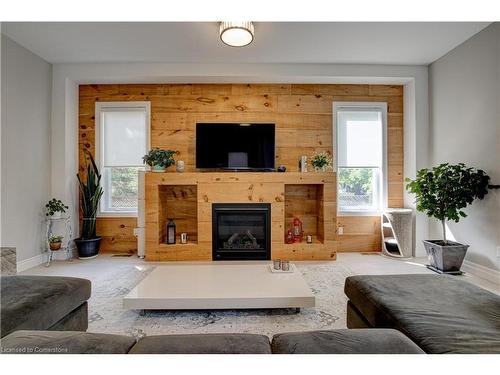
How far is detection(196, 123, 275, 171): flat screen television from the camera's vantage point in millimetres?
4078

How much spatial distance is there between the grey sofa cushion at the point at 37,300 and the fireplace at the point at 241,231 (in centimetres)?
217

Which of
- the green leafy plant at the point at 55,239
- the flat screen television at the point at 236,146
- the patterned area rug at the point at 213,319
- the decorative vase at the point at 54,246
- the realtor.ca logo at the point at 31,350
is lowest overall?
the patterned area rug at the point at 213,319

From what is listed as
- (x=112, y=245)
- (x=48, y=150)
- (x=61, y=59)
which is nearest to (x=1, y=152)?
(x=48, y=150)

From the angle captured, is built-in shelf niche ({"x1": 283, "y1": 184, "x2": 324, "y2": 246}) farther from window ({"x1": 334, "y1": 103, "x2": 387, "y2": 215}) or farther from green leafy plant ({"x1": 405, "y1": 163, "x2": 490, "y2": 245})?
green leafy plant ({"x1": 405, "y1": 163, "x2": 490, "y2": 245})

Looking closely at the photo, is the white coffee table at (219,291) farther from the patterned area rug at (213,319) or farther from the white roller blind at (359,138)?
the white roller blind at (359,138)

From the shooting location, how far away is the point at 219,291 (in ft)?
7.13

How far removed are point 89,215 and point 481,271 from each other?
5.11 meters

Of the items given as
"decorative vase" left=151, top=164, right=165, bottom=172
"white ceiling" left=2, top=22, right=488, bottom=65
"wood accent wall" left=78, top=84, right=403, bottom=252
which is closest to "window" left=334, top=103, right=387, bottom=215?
"wood accent wall" left=78, top=84, right=403, bottom=252

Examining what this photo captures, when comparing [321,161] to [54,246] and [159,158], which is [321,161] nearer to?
[159,158]

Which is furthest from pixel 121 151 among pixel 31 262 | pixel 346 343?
pixel 346 343

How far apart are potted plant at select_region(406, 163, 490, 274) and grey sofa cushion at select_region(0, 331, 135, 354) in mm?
3457

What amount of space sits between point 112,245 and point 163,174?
152 cm

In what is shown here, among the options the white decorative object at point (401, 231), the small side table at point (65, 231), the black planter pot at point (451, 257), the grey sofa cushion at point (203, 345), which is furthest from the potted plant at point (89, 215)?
the black planter pot at point (451, 257)

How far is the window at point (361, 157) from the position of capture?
4293mm
